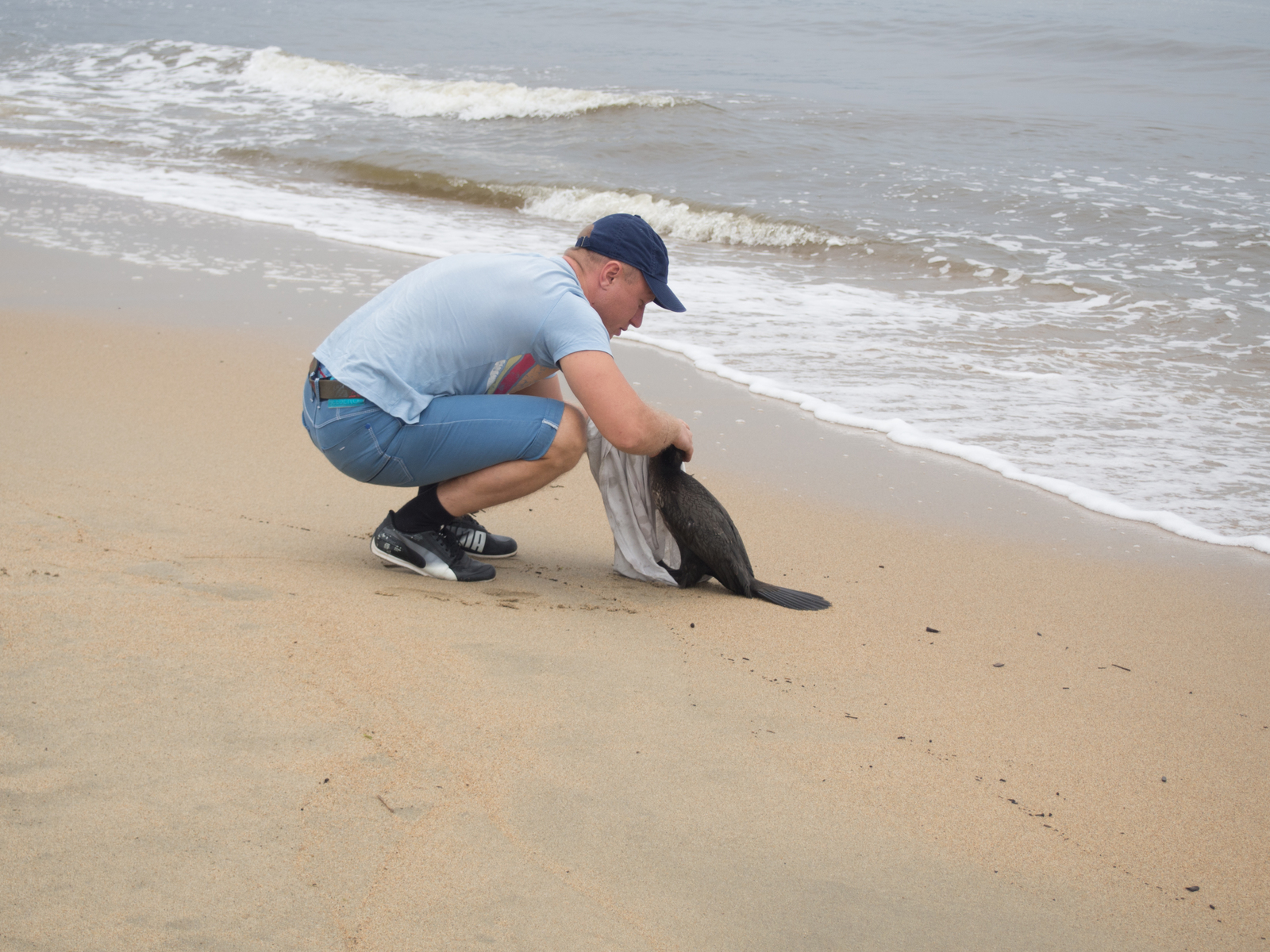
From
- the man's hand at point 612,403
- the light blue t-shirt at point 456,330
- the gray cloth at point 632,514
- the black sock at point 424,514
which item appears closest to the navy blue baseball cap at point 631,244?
the light blue t-shirt at point 456,330

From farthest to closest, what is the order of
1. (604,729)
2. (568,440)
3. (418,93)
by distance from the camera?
(418,93), (568,440), (604,729)

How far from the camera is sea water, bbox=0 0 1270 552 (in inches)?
212

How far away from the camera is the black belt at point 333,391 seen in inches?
119

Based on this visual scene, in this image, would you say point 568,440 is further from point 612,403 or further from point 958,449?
point 958,449

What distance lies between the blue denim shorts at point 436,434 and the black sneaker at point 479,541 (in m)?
0.29

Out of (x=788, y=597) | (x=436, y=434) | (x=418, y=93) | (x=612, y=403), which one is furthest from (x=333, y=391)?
(x=418, y=93)

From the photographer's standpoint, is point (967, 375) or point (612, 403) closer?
point (612, 403)

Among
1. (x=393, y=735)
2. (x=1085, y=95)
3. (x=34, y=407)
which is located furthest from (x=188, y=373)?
(x=1085, y=95)

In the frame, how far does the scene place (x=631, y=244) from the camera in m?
2.94

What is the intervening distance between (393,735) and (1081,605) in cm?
227

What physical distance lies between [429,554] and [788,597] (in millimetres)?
1116

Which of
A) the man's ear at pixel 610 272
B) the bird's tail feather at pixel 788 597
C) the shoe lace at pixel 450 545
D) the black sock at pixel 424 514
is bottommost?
the bird's tail feather at pixel 788 597

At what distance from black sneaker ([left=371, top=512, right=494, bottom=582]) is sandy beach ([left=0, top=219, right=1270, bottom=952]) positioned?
0.19 feet

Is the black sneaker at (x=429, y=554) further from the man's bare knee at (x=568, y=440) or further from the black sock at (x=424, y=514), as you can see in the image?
the man's bare knee at (x=568, y=440)
